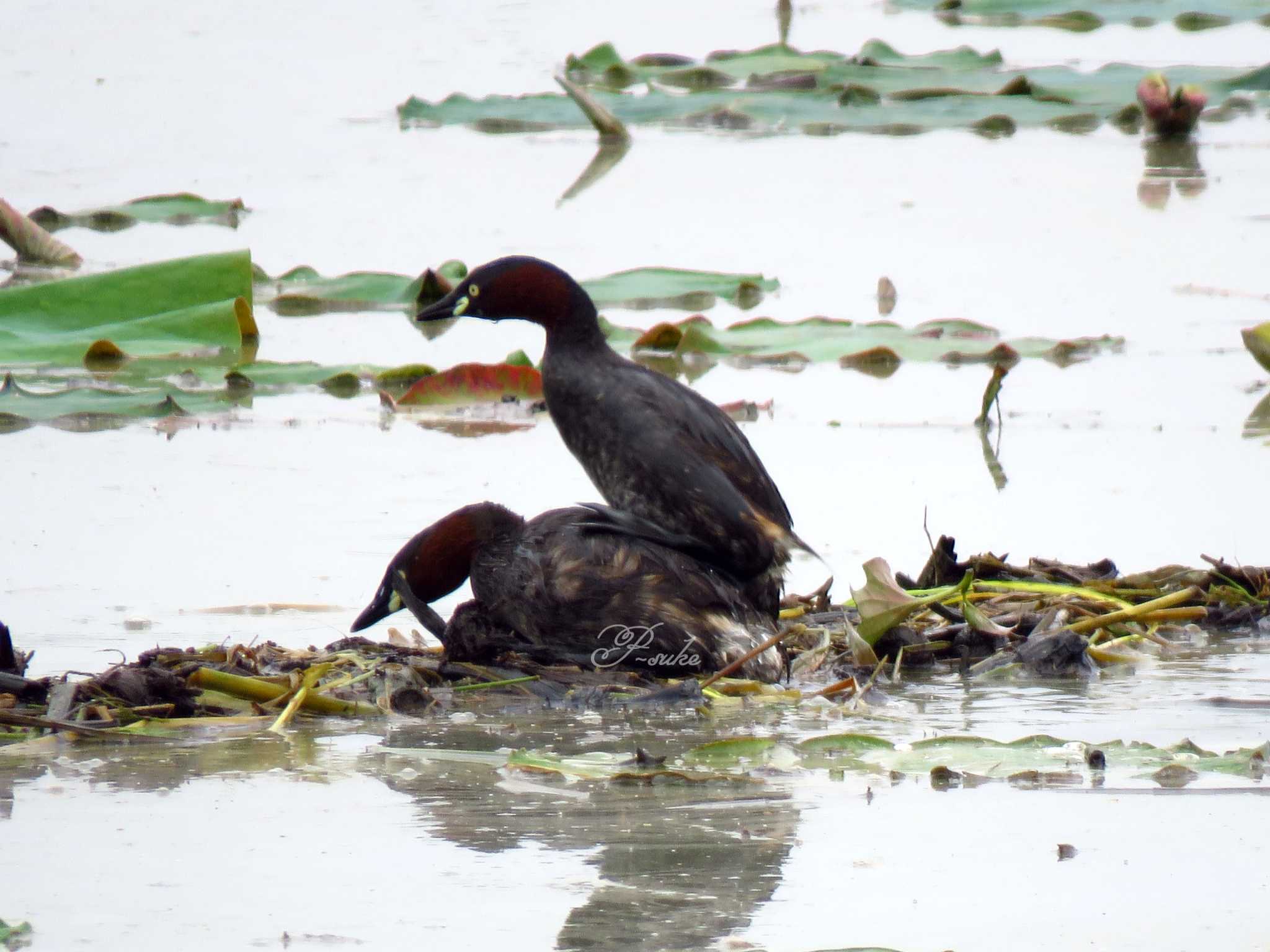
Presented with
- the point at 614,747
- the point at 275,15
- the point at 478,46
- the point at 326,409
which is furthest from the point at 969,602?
the point at 275,15

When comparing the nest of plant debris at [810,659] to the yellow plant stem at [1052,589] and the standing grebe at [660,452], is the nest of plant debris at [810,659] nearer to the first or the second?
the yellow plant stem at [1052,589]

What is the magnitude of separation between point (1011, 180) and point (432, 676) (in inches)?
330

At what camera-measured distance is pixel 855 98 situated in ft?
47.3

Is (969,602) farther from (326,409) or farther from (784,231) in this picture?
(784,231)

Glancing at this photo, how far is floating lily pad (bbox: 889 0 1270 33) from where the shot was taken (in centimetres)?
1945

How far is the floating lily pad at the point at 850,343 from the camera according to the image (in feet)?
25.7

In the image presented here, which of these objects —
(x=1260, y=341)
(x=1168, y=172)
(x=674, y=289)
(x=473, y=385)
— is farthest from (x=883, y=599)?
(x=1168, y=172)

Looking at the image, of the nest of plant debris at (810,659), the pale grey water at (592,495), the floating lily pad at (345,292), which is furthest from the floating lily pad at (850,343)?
the nest of plant debris at (810,659)

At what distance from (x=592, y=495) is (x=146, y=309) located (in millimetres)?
2698

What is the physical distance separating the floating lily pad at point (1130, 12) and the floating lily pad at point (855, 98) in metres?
3.64

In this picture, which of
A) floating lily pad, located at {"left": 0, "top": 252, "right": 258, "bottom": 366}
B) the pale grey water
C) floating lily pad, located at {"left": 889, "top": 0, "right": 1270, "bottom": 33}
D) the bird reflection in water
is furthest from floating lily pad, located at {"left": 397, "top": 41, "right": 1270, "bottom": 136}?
floating lily pad, located at {"left": 0, "top": 252, "right": 258, "bottom": 366}

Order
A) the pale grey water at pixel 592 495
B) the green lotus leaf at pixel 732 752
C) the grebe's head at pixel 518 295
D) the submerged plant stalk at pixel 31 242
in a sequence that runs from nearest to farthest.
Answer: the pale grey water at pixel 592 495 < the green lotus leaf at pixel 732 752 < the grebe's head at pixel 518 295 < the submerged plant stalk at pixel 31 242

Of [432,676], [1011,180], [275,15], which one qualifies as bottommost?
[432,676]

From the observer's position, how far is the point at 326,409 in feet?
24.3
